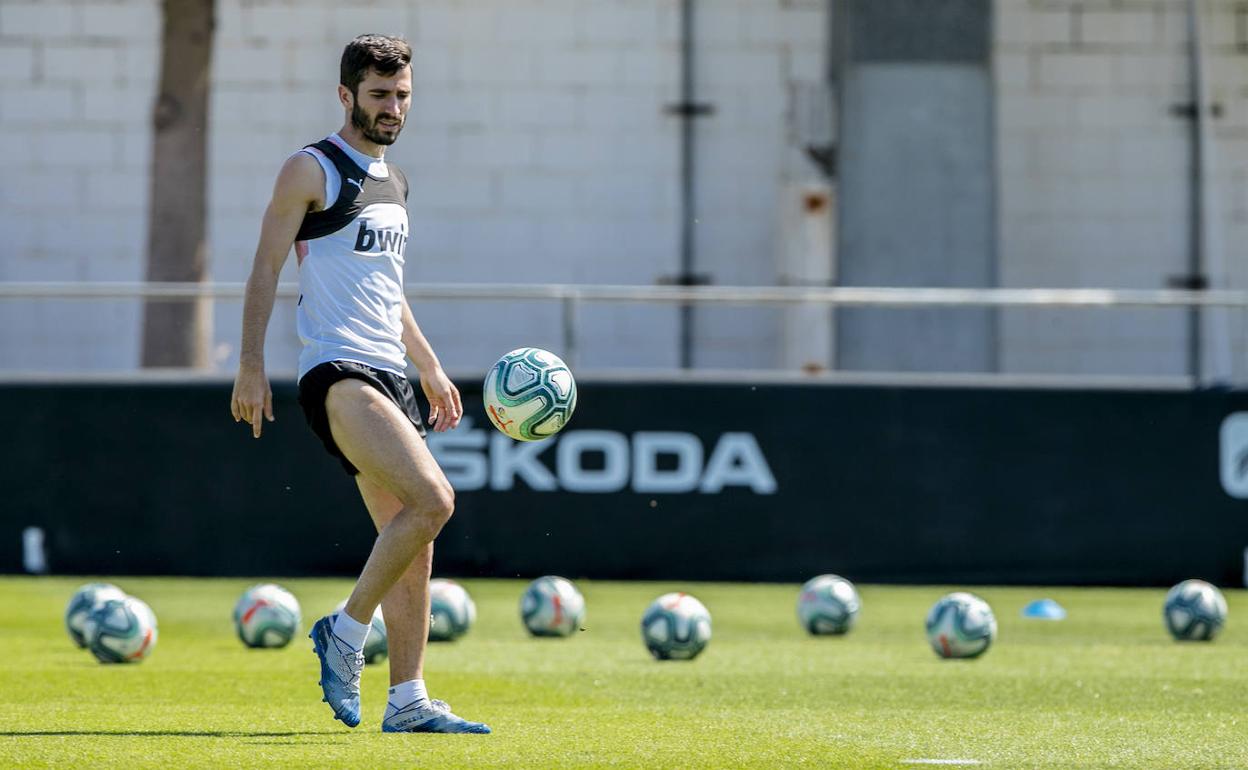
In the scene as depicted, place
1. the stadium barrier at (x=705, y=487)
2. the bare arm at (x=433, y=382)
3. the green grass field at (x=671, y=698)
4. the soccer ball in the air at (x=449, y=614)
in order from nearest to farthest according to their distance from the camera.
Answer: the green grass field at (x=671, y=698)
the bare arm at (x=433, y=382)
the soccer ball in the air at (x=449, y=614)
the stadium barrier at (x=705, y=487)

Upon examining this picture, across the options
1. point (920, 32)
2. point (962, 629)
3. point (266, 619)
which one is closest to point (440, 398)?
point (266, 619)

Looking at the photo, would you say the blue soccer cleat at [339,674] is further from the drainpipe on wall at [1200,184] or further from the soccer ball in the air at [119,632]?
the drainpipe on wall at [1200,184]

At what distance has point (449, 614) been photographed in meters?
10.9

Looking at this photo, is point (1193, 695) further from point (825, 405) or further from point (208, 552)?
point (208, 552)

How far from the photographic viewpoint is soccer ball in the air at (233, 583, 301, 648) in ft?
34.6

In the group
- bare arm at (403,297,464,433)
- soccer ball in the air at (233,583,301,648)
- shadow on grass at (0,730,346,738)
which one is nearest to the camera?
shadow on grass at (0,730,346,738)

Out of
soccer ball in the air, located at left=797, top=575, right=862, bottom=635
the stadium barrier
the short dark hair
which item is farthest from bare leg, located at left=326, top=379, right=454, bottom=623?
the stadium barrier

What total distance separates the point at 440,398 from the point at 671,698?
5.68 ft

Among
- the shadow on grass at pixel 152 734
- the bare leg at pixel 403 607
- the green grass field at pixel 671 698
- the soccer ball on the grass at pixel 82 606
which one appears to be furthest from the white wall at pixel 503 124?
the shadow on grass at pixel 152 734

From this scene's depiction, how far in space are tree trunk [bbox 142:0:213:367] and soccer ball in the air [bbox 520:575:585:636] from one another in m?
8.95

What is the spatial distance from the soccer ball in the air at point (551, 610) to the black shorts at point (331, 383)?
13.6 ft

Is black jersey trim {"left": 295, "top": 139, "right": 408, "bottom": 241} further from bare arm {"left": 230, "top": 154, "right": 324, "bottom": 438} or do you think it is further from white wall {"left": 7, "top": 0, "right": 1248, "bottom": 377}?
white wall {"left": 7, "top": 0, "right": 1248, "bottom": 377}

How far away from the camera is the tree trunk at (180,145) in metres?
19.4

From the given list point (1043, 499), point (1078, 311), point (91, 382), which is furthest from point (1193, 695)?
point (91, 382)
